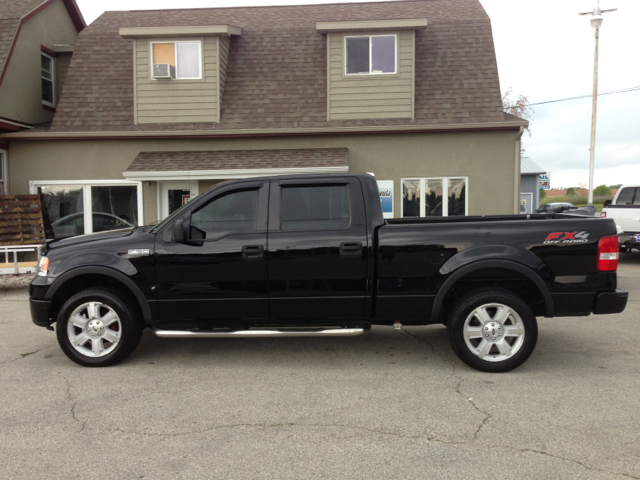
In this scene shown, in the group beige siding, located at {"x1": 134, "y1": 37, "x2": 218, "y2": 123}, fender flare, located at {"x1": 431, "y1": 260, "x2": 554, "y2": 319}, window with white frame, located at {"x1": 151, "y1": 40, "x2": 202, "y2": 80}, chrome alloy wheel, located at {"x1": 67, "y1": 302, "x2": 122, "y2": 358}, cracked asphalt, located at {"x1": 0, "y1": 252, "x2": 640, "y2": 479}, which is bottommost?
cracked asphalt, located at {"x1": 0, "y1": 252, "x2": 640, "y2": 479}

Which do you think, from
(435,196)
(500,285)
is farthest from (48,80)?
(500,285)

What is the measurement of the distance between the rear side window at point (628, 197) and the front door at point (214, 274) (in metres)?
11.5

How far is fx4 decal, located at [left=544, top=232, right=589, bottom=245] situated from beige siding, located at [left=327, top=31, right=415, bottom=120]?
899 centimetres

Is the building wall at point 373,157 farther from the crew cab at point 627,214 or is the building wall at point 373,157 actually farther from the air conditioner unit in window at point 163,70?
the crew cab at point 627,214

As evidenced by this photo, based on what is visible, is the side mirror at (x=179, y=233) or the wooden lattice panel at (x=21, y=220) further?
the wooden lattice panel at (x=21, y=220)

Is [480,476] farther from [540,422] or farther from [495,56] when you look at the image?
[495,56]

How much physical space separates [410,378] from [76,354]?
3.32 metres

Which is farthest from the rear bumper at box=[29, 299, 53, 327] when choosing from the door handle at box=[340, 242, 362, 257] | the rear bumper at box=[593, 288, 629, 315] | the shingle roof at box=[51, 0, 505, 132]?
the shingle roof at box=[51, 0, 505, 132]

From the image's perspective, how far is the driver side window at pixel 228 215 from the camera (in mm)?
5371

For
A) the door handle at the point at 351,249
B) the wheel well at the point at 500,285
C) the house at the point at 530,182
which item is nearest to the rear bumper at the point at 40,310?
the door handle at the point at 351,249

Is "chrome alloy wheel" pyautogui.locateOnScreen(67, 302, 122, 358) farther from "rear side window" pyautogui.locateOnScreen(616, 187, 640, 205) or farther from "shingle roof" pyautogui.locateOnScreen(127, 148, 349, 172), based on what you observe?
"rear side window" pyautogui.locateOnScreen(616, 187, 640, 205)

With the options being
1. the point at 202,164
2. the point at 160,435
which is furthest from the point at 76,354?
the point at 202,164

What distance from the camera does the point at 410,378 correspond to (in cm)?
499

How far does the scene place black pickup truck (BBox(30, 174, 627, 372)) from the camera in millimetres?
5047
